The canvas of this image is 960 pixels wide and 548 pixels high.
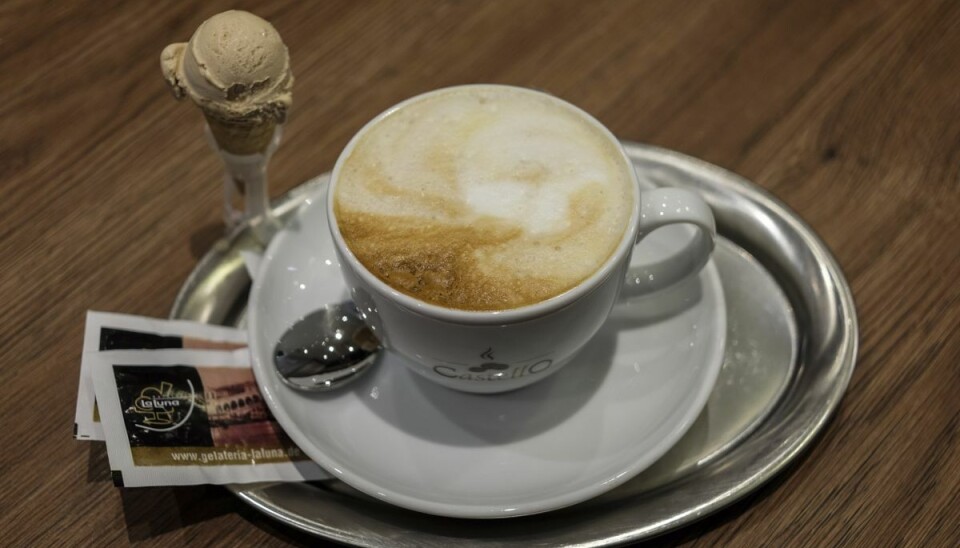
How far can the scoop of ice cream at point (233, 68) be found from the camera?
86cm

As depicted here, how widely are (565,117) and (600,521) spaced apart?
0.45 meters

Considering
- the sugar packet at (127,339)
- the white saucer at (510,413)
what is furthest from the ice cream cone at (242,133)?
the sugar packet at (127,339)

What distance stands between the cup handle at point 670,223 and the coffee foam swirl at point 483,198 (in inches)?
1.3

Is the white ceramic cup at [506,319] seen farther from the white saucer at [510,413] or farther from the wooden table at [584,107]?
the wooden table at [584,107]

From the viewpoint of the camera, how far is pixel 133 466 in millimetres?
826

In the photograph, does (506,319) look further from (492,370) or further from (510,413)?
(510,413)

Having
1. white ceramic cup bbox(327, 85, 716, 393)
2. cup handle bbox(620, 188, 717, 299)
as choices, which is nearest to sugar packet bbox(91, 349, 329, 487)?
white ceramic cup bbox(327, 85, 716, 393)

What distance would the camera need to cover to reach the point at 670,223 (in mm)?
861

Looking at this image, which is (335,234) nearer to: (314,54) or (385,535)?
(385,535)

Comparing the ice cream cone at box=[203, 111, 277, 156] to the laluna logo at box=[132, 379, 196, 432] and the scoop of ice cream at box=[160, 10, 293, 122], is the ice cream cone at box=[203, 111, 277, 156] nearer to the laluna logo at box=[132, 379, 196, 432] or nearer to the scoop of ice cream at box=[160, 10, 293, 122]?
the scoop of ice cream at box=[160, 10, 293, 122]

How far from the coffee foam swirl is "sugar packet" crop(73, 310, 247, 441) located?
0.89ft

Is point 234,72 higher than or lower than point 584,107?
higher

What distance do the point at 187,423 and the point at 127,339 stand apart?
0.44 ft

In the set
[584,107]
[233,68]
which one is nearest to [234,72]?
[233,68]
